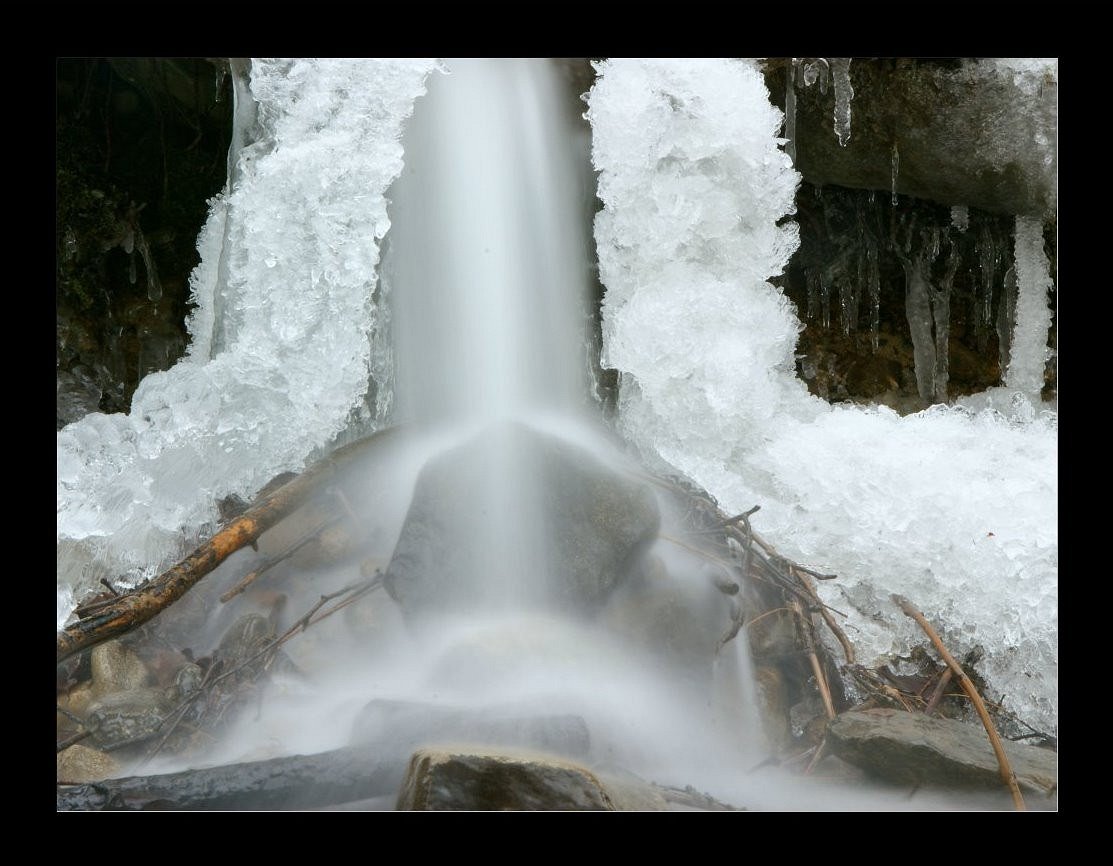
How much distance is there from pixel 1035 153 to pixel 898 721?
1.29 meters

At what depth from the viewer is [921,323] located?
221 centimetres

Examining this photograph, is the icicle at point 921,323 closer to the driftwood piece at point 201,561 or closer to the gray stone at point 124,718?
the driftwood piece at point 201,561

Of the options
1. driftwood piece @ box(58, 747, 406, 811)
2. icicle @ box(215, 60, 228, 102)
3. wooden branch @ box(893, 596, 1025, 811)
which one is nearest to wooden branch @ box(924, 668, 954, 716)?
wooden branch @ box(893, 596, 1025, 811)

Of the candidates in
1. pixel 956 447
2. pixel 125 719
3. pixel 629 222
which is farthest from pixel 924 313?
pixel 125 719

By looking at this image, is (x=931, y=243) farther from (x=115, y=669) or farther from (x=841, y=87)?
(x=115, y=669)

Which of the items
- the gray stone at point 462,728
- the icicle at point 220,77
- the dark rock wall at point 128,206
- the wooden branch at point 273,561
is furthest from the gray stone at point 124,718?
the icicle at point 220,77

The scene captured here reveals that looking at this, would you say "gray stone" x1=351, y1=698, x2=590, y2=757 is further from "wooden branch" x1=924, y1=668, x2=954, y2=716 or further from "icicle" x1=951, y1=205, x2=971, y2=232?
"icicle" x1=951, y1=205, x2=971, y2=232

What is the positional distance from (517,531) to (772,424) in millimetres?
566

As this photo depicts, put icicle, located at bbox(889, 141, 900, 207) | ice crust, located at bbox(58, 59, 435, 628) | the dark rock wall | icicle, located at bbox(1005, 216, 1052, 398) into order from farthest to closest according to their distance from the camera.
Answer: icicle, located at bbox(1005, 216, 1052, 398) < icicle, located at bbox(889, 141, 900, 207) < the dark rock wall < ice crust, located at bbox(58, 59, 435, 628)

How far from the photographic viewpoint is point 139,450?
1.51m

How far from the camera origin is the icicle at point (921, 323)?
2.19 m

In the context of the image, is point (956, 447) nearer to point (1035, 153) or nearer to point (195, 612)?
point (1035, 153)

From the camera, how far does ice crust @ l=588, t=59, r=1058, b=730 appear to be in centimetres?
142

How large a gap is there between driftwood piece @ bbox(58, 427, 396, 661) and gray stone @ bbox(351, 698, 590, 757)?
39 cm
